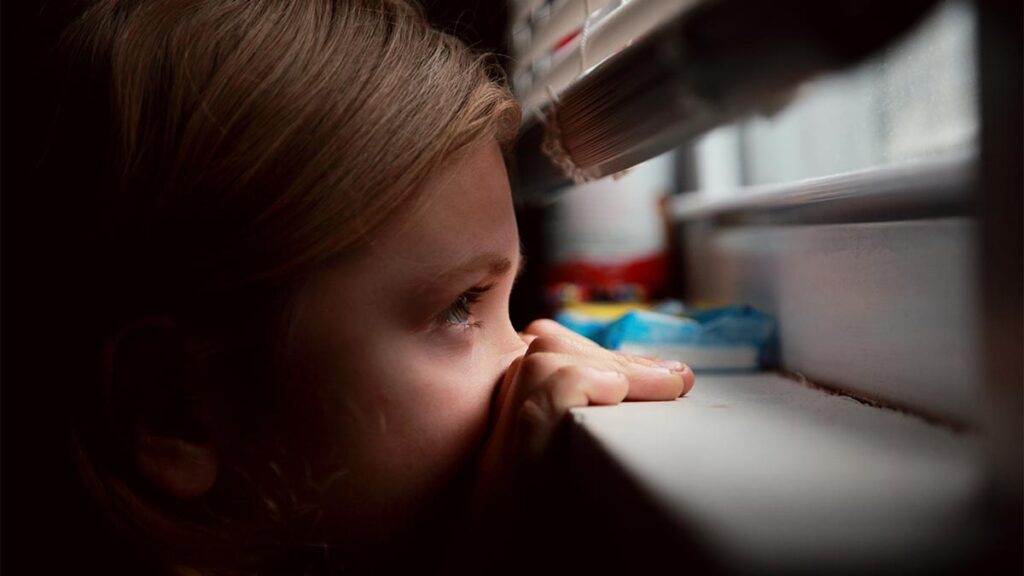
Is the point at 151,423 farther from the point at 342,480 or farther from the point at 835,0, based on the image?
the point at 835,0

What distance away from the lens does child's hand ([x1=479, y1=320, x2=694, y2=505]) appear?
0.61m

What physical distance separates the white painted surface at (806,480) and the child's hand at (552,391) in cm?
3

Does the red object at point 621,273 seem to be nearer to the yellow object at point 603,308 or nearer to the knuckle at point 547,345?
the yellow object at point 603,308

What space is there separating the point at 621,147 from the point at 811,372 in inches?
13.4

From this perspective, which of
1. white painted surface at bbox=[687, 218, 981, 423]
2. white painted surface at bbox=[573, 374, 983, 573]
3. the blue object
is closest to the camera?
white painted surface at bbox=[573, 374, 983, 573]

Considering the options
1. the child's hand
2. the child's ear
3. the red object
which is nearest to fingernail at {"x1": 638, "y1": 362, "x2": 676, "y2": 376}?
the child's hand

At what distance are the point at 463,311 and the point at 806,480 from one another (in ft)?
1.40

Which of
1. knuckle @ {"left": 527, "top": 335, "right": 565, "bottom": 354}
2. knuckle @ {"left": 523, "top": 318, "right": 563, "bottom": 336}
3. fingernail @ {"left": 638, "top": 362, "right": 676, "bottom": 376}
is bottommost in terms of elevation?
fingernail @ {"left": 638, "top": 362, "right": 676, "bottom": 376}

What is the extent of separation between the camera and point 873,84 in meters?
0.62

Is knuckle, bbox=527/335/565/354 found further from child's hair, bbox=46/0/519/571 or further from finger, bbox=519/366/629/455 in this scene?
child's hair, bbox=46/0/519/571

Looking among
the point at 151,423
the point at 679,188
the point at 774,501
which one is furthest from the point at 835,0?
the point at 679,188

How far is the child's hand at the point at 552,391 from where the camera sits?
61cm

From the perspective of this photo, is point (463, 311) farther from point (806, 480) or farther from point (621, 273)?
point (621, 273)

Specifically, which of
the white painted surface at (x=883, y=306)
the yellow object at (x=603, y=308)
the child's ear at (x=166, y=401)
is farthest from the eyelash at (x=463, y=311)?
the yellow object at (x=603, y=308)
